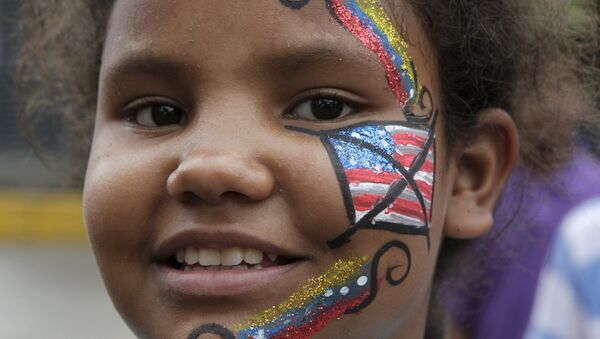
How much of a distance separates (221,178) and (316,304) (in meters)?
0.29

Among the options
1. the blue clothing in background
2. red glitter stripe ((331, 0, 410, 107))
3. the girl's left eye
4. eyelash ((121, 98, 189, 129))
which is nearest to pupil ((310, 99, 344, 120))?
the girl's left eye

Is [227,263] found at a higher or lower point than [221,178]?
lower

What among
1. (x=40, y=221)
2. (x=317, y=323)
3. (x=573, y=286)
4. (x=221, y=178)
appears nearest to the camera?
(x=221, y=178)

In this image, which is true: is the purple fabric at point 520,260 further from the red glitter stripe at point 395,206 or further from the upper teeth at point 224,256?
the upper teeth at point 224,256

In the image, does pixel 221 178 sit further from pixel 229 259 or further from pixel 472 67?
pixel 472 67

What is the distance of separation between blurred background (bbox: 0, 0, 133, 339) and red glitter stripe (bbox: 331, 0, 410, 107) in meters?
2.87

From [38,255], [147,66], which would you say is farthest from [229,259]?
[38,255]

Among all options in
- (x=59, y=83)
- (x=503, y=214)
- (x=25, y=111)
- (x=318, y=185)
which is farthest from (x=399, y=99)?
(x=25, y=111)

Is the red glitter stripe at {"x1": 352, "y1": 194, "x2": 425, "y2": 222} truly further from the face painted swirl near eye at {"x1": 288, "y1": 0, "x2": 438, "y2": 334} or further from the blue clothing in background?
the blue clothing in background

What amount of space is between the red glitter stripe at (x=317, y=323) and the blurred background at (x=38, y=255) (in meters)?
2.89

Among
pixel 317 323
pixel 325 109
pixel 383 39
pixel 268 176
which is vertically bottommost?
pixel 317 323

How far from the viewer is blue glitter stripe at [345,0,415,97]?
1.78 meters

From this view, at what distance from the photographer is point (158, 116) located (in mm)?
1840

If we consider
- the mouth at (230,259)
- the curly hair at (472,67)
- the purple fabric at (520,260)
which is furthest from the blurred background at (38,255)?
the mouth at (230,259)
